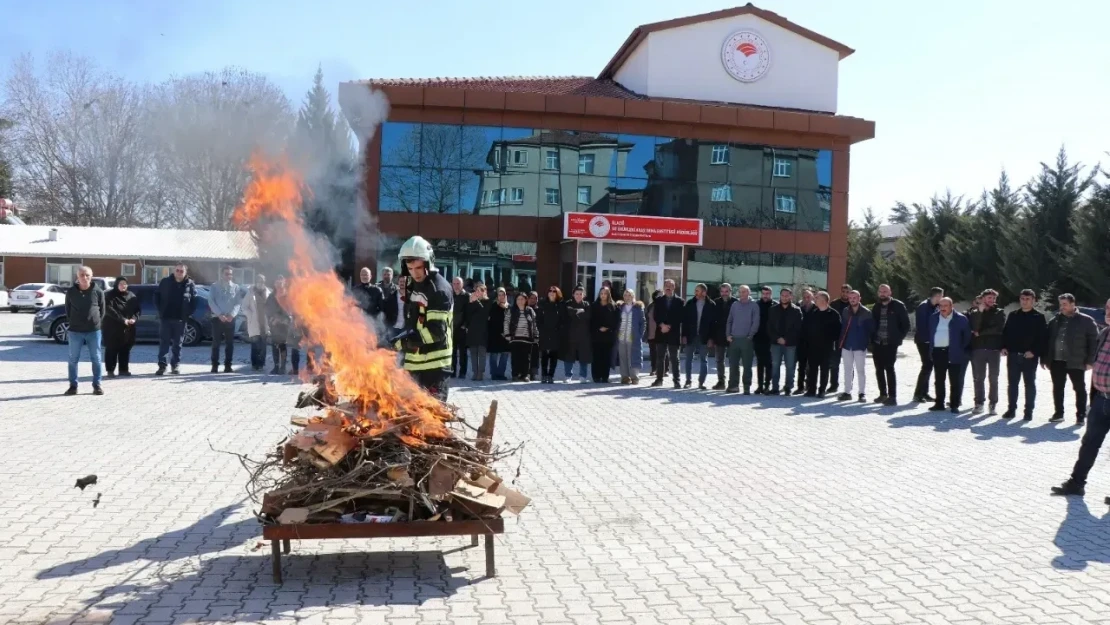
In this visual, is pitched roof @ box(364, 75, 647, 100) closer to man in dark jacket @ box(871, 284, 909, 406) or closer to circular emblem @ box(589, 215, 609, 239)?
circular emblem @ box(589, 215, 609, 239)

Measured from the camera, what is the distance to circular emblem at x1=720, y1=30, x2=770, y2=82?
3022 centimetres

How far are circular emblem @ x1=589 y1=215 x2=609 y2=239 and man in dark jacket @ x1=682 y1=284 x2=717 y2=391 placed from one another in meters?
8.80

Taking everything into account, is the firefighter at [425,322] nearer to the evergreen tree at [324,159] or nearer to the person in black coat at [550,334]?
the evergreen tree at [324,159]

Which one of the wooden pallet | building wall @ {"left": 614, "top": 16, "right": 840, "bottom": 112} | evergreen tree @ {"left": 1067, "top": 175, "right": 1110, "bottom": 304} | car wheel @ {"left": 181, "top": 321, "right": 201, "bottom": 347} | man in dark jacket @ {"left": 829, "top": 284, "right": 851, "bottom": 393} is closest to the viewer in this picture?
the wooden pallet

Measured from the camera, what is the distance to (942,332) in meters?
14.8

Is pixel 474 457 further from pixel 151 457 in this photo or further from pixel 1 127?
pixel 1 127

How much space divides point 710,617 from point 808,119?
2643 cm

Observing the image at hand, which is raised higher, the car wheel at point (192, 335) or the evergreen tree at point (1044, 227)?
the evergreen tree at point (1044, 227)

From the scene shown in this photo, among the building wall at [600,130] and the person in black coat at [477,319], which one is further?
the building wall at [600,130]

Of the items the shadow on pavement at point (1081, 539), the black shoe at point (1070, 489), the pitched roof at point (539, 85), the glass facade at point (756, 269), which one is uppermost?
the pitched roof at point (539, 85)

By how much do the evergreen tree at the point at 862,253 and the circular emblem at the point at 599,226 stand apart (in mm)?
31793

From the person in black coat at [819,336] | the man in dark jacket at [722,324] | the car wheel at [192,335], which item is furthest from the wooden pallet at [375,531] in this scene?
the car wheel at [192,335]

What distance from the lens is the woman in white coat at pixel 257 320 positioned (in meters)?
16.3

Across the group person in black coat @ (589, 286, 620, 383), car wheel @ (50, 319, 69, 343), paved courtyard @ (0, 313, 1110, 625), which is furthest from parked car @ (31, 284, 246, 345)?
paved courtyard @ (0, 313, 1110, 625)
